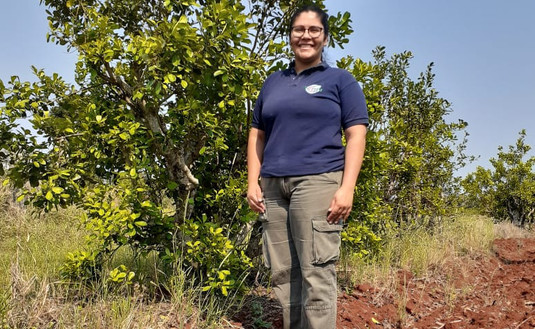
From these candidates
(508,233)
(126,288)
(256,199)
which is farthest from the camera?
(508,233)

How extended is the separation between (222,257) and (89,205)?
1.09 meters

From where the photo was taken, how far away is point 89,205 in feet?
10.5

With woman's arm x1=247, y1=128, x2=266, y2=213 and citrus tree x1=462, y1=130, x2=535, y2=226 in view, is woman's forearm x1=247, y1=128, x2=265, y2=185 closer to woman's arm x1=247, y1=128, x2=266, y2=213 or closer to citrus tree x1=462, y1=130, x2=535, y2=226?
woman's arm x1=247, y1=128, x2=266, y2=213

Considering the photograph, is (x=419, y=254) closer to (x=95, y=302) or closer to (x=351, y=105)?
(x=351, y=105)

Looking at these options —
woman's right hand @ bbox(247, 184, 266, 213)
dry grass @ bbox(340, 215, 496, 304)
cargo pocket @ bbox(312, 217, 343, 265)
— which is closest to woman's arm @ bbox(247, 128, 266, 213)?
woman's right hand @ bbox(247, 184, 266, 213)

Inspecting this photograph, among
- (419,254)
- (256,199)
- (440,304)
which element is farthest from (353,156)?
(419,254)

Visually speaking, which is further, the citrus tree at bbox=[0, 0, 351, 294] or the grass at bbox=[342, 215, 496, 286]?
the grass at bbox=[342, 215, 496, 286]

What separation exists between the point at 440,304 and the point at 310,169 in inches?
113

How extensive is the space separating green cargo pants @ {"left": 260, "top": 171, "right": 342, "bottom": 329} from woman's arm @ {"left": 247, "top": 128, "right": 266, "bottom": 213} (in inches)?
3.9

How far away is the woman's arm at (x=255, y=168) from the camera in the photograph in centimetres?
275

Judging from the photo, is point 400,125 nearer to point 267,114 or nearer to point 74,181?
point 267,114

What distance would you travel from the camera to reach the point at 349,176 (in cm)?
241

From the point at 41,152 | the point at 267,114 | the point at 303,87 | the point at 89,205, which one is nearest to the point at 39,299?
the point at 89,205

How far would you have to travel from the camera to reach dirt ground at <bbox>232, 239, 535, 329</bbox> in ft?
12.2
